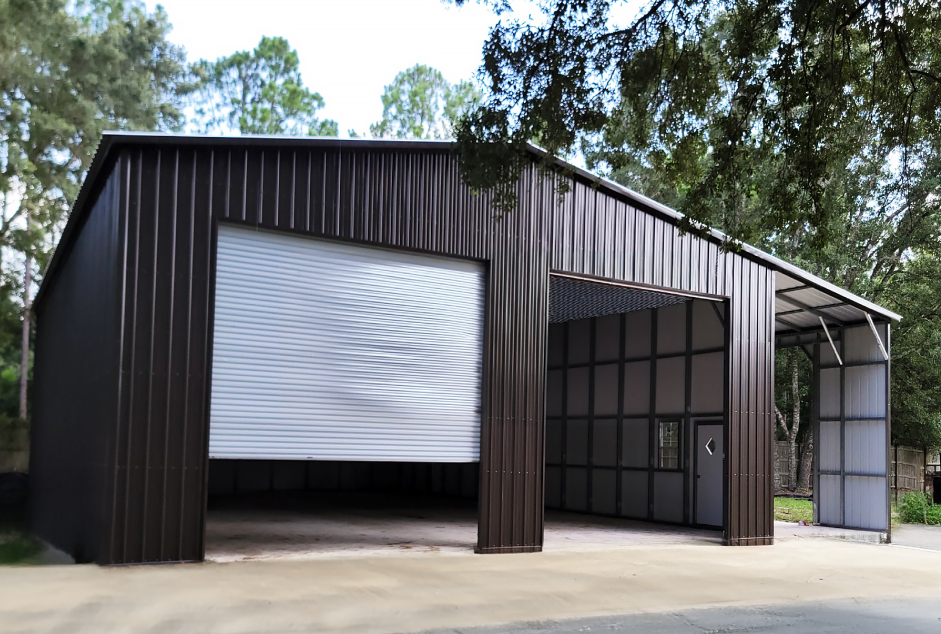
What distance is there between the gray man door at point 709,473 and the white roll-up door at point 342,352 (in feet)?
21.9

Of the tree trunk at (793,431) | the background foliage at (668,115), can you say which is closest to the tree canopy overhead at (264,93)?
the background foliage at (668,115)

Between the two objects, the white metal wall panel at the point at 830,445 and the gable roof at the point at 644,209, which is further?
the white metal wall panel at the point at 830,445

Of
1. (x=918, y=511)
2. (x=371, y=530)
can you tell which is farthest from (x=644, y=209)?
(x=918, y=511)

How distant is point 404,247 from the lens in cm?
1198

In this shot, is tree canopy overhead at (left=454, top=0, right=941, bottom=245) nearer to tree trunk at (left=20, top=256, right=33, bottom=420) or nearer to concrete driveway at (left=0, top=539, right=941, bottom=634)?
concrete driveway at (left=0, top=539, right=941, bottom=634)

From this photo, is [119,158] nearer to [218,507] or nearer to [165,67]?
[218,507]

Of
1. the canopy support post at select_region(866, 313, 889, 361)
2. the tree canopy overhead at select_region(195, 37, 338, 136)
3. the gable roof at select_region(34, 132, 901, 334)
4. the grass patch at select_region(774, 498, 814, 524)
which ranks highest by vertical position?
the tree canopy overhead at select_region(195, 37, 338, 136)

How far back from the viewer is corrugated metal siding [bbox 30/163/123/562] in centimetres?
995

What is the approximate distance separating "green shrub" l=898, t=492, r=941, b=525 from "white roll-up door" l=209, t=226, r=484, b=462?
47.4 ft

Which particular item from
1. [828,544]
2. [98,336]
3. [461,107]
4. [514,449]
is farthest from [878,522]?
[461,107]

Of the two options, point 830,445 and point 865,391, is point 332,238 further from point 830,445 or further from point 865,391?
point 830,445

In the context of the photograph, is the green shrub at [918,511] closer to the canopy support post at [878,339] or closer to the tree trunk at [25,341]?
the canopy support post at [878,339]

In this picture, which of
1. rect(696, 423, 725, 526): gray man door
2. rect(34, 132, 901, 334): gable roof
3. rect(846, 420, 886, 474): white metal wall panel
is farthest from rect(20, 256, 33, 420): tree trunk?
rect(846, 420, 886, 474): white metal wall panel

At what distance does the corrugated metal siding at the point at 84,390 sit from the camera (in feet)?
32.6
